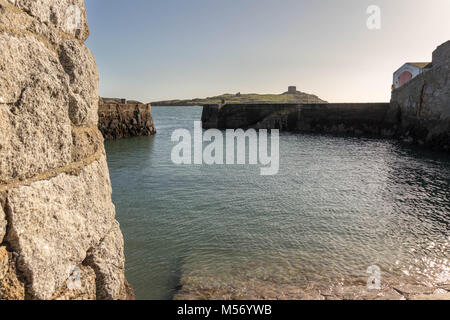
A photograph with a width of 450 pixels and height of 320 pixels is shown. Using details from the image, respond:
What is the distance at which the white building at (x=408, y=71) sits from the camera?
3284 cm

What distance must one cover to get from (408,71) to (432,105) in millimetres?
18278

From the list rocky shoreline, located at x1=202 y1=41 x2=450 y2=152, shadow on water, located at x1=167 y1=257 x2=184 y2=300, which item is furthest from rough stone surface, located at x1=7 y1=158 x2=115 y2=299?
rocky shoreline, located at x1=202 y1=41 x2=450 y2=152

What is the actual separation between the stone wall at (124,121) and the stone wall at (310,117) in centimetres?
1196

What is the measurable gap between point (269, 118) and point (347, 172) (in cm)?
2664

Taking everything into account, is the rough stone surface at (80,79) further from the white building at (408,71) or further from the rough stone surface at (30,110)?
the white building at (408,71)

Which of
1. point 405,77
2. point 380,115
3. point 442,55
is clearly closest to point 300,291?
point 442,55

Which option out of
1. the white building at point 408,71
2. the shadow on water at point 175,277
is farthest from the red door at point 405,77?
the shadow on water at point 175,277

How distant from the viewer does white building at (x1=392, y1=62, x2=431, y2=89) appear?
32.8 metres

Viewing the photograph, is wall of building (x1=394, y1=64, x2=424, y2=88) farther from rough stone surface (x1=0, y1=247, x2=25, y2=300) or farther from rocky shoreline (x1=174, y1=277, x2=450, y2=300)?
rough stone surface (x1=0, y1=247, x2=25, y2=300)

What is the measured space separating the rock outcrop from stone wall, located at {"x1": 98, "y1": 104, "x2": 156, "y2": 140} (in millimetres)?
26064

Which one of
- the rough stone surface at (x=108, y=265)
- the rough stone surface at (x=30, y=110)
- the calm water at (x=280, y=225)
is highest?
the rough stone surface at (x=30, y=110)

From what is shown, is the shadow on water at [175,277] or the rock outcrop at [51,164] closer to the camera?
the rock outcrop at [51,164]

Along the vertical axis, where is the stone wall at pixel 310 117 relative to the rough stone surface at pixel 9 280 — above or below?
above
